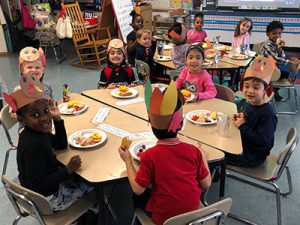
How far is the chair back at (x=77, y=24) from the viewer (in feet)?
18.3

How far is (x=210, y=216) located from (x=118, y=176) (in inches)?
19.4

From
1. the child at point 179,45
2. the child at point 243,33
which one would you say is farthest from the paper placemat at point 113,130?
the child at point 243,33

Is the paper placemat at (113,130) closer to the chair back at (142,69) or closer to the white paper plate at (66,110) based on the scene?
the white paper plate at (66,110)

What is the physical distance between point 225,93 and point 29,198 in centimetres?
178

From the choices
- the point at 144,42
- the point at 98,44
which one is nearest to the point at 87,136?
the point at 144,42

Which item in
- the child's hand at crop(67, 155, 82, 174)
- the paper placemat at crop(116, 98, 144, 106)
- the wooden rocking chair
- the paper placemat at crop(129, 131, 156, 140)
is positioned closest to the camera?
the child's hand at crop(67, 155, 82, 174)

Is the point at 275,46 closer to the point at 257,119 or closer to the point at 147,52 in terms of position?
the point at 147,52

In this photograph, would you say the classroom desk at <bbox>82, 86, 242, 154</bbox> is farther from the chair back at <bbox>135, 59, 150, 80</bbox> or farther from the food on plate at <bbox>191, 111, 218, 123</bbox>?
the chair back at <bbox>135, 59, 150, 80</bbox>

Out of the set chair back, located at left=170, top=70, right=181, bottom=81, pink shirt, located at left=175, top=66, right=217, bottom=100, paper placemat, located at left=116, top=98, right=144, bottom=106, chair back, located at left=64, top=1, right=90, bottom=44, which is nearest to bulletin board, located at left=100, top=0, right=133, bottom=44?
chair back, located at left=64, top=1, right=90, bottom=44

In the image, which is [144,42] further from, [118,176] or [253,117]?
[118,176]

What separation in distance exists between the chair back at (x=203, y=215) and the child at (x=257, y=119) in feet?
2.28

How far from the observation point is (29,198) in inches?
59.2

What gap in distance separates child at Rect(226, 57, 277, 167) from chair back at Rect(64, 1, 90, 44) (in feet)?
13.4

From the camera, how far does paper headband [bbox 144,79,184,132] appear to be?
1.32 meters
